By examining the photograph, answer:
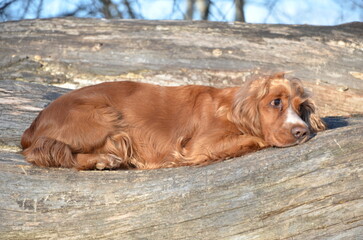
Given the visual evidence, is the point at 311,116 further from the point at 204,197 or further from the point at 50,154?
the point at 50,154

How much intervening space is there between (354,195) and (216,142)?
1185 millimetres

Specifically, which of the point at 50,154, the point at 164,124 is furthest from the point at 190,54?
the point at 50,154

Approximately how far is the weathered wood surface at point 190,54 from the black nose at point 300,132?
2.77m

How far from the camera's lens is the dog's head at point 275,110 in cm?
397

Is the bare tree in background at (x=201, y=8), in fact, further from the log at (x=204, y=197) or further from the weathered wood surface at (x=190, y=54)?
the log at (x=204, y=197)

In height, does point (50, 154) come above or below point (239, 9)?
above

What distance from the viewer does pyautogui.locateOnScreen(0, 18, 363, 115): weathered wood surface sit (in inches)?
263

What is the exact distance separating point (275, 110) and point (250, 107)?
212 millimetres

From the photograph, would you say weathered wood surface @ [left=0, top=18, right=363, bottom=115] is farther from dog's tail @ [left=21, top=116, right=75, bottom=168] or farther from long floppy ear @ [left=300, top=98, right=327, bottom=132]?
dog's tail @ [left=21, top=116, right=75, bottom=168]

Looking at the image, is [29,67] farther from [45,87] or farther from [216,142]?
[216,142]

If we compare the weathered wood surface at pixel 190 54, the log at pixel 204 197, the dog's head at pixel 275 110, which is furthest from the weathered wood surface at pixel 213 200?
the weathered wood surface at pixel 190 54

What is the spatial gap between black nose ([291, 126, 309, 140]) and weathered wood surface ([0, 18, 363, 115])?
2766mm

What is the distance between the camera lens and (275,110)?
13.6 feet

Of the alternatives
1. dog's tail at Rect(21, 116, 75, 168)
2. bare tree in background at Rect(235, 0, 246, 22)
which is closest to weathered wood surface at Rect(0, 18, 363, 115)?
dog's tail at Rect(21, 116, 75, 168)
